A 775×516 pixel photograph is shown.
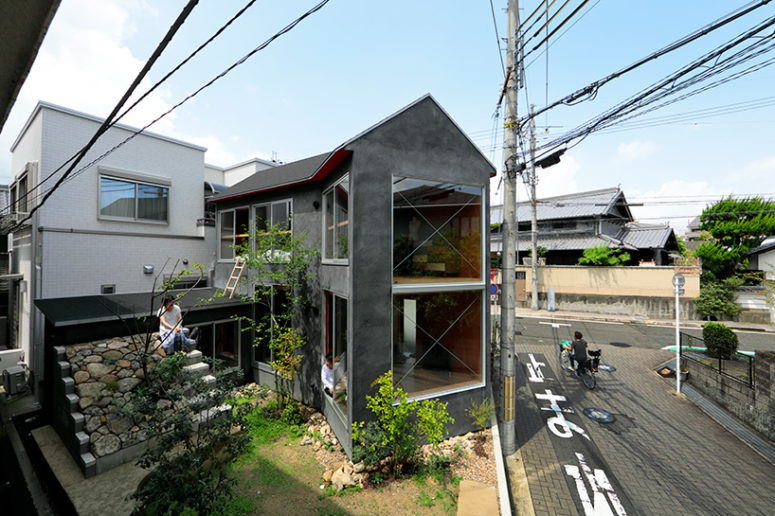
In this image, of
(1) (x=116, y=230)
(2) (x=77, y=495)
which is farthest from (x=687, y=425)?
(1) (x=116, y=230)

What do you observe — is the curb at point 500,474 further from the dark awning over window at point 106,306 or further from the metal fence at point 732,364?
the dark awning over window at point 106,306

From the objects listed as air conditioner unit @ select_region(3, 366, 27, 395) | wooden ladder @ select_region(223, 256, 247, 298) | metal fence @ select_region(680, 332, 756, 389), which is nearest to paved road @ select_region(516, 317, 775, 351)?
metal fence @ select_region(680, 332, 756, 389)

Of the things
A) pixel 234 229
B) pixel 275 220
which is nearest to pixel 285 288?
pixel 275 220

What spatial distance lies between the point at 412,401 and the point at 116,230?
40.0 feet

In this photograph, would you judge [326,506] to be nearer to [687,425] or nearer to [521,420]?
[521,420]

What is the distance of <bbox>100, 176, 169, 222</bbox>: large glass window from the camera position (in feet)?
35.4

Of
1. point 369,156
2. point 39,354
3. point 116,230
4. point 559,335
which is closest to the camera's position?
point 369,156

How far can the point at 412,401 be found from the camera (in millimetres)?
6555

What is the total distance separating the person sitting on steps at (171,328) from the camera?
25.0ft

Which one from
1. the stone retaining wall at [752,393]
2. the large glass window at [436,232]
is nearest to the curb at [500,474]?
the large glass window at [436,232]

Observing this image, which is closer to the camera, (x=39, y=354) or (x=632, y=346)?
(x=39, y=354)

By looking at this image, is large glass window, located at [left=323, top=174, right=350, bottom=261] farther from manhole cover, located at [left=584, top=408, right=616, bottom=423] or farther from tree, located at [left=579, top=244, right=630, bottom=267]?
tree, located at [left=579, top=244, right=630, bottom=267]

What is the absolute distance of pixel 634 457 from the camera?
660cm

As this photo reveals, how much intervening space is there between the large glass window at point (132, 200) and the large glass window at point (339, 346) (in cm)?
942
